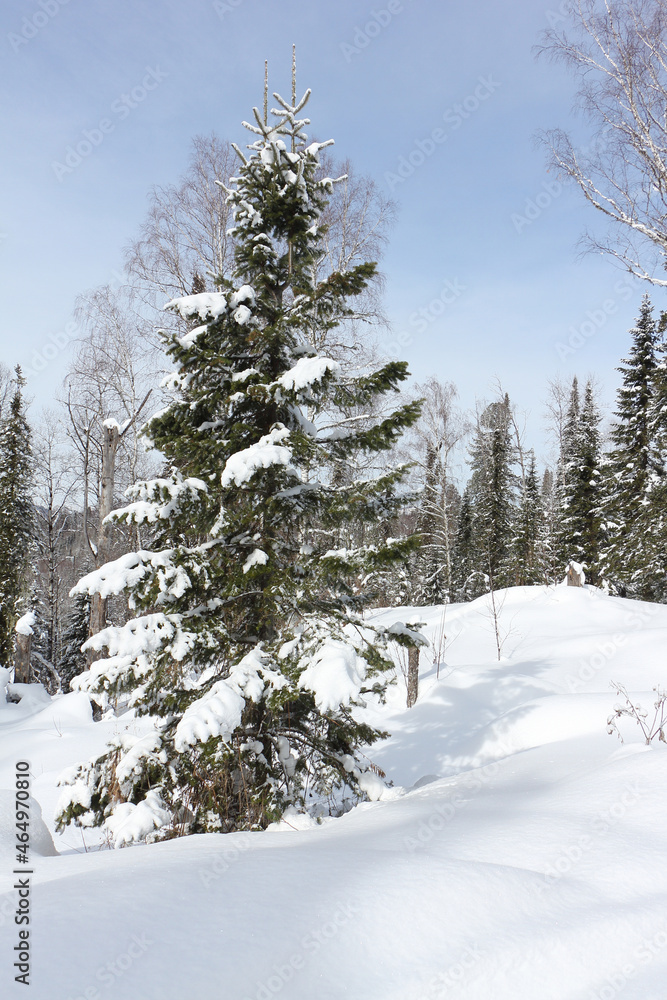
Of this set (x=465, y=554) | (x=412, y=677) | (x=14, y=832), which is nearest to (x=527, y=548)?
(x=465, y=554)

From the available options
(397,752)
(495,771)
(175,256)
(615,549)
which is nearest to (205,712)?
(495,771)

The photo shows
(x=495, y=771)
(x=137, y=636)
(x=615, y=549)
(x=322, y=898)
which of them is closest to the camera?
(x=322, y=898)

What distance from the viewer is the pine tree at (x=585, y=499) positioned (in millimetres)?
23297

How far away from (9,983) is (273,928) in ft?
2.77

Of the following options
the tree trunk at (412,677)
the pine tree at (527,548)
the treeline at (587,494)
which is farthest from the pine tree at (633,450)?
the tree trunk at (412,677)

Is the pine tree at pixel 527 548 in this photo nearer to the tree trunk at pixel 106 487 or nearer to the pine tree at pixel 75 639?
the tree trunk at pixel 106 487

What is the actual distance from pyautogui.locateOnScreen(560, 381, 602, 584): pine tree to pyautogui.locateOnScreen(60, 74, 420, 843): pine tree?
2071 centimetres

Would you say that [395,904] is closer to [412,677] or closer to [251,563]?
[251,563]

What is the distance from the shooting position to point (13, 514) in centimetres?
1875

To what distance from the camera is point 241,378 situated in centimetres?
502

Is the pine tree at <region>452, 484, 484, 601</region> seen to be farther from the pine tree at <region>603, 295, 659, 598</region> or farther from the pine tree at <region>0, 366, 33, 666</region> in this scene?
the pine tree at <region>0, 366, 33, 666</region>

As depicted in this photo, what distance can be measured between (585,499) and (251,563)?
22.1m

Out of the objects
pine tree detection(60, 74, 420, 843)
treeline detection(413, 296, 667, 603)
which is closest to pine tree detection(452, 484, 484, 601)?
treeline detection(413, 296, 667, 603)

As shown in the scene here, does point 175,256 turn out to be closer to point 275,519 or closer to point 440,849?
point 275,519
